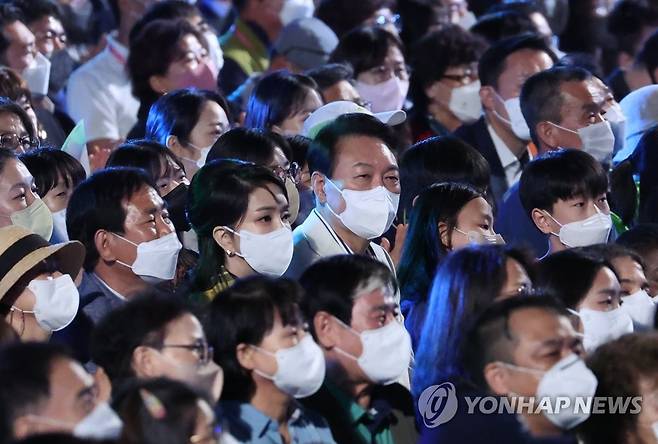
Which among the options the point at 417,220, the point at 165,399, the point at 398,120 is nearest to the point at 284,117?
the point at 398,120

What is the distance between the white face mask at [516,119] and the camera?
8.55m

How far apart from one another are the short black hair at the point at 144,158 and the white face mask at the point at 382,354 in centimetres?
180

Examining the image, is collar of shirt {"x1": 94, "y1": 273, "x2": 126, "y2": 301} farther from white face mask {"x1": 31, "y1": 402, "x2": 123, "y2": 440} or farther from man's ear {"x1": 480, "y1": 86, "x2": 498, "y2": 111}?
man's ear {"x1": 480, "y1": 86, "x2": 498, "y2": 111}

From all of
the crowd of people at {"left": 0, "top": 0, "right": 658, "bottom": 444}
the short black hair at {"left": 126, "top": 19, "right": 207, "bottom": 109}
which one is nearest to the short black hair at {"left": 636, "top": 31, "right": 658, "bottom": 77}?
the crowd of people at {"left": 0, "top": 0, "right": 658, "bottom": 444}

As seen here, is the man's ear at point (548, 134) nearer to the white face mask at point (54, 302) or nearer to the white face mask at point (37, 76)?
the white face mask at point (37, 76)

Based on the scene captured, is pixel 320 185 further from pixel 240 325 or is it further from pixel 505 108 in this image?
pixel 505 108

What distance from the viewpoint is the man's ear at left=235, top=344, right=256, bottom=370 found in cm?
508

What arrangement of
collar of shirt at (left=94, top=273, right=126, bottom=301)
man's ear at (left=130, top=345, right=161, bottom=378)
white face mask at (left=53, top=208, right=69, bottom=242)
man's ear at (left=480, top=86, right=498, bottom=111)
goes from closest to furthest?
man's ear at (left=130, top=345, right=161, bottom=378), collar of shirt at (left=94, top=273, right=126, bottom=301), white face mask at (left=53, top=208, right=69, bottom=242), man's ear at (left=480, top=86, right=498, bottom=111)

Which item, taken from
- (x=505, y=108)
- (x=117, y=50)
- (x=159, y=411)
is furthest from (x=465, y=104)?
(x=159, y=411)

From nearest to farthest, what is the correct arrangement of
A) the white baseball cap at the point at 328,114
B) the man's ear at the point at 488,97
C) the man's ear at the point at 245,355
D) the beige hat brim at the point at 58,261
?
the man's ear at the point at 245,355
the beige hat brim at the point at 58,261
the white baseball cap at the point at 328,114
the man's ear at the point at 488,97

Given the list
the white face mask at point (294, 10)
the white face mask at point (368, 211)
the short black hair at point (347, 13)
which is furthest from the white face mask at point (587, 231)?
the short black hair at point (347, 13)

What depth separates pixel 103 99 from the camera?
9195 mm

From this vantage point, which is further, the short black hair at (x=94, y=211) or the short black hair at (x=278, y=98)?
the short black hair at (x=278, y=98)

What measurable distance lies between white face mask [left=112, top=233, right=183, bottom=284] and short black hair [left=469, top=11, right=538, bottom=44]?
4.66 meters
